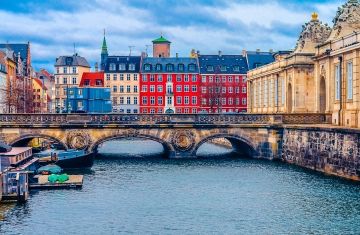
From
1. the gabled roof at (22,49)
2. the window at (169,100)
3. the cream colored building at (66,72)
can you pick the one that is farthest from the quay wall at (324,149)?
the cream colored building at (66,72)

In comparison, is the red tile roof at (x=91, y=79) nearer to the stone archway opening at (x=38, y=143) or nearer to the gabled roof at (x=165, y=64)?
the gabled roof at (x=165, y=64)

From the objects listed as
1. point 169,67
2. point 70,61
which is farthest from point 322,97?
point 70,61

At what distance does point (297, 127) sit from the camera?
224ft

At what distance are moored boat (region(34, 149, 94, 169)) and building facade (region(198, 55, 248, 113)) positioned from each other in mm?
85769

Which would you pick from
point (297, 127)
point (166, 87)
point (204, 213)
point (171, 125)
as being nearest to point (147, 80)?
point (166, 87)

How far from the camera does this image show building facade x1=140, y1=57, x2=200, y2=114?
495ft

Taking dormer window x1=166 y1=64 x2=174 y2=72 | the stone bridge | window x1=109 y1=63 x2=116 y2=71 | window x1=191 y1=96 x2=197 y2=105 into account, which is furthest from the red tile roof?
the stone bridge

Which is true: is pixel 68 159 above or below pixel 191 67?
below

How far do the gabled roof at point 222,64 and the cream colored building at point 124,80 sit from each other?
15.1m

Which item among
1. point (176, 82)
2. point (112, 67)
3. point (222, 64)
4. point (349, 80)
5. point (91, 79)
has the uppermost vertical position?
point (222, 64)

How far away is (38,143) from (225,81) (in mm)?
67093

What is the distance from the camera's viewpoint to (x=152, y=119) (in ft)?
252

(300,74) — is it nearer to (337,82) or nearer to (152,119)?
(337,82)

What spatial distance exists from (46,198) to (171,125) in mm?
29940
